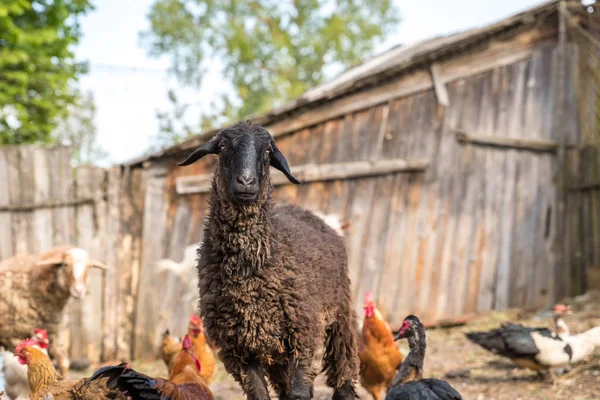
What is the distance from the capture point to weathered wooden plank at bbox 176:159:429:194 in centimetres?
1003

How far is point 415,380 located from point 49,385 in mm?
2910

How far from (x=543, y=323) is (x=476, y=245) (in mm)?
1879

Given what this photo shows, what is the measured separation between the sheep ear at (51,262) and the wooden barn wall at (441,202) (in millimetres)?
2268

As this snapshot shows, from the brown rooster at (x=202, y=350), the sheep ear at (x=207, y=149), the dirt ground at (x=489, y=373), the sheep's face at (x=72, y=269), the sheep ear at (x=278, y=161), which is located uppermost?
the sheep ear at (x=207, y=149)

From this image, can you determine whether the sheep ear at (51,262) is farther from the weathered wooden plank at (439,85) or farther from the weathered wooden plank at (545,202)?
the weathered wooden plank at (545,202)

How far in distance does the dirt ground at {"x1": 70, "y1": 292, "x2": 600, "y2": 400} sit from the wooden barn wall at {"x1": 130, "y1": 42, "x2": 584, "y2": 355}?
3.37 ft

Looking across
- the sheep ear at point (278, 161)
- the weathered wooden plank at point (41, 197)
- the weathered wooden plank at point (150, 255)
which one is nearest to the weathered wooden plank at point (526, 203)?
the weathered wooden plank at point (150, 255)

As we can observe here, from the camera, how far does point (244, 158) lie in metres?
4.46

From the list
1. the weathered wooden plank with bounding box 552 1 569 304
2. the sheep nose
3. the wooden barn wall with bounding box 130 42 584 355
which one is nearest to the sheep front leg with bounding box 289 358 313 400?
the sheep nose

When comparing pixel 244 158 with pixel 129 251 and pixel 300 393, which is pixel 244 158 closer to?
pixel 300 393

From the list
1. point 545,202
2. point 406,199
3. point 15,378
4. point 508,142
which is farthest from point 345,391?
point 545,202

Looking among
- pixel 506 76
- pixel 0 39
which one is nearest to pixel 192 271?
pixel 506 76

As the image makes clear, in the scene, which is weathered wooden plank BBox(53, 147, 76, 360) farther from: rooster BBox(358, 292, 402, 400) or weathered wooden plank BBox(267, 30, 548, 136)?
rooster BBox(358, 292, 402, 400)

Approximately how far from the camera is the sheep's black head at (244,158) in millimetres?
4418
